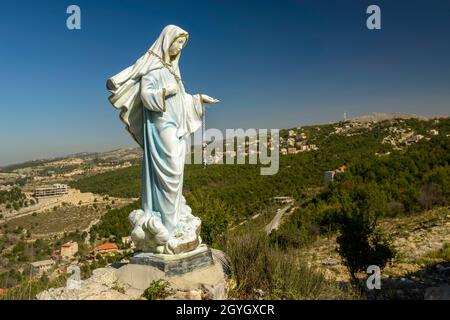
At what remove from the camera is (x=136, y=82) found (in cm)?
530

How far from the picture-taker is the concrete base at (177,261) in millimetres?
4871

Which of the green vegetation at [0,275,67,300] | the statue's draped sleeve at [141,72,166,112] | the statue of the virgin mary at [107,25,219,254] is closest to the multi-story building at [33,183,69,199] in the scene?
the green vegetation at [0,275,67,300]

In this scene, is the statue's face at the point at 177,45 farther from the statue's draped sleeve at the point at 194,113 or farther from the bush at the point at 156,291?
the bush at the point at 156,291

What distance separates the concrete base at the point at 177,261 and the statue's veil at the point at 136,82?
1587 mm

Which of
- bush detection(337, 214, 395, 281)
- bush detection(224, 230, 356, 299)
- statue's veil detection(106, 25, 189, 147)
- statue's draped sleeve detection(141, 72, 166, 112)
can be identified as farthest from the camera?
bush detection(337, 214, 395, 281)

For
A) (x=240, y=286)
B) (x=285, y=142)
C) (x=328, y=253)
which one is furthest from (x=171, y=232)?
(x=285, y=142)

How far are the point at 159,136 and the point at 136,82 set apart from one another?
803 mm

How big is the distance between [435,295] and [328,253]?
6616 mm

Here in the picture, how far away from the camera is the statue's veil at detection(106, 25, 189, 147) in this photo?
17.1 ft

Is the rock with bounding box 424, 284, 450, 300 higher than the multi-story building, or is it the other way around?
the rock with bounding box 424, 284, 450, 300

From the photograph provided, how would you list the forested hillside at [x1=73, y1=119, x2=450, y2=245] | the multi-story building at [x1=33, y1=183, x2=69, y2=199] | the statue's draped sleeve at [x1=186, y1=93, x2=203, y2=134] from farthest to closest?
the multi-story building at [x1=33, y1=183, x2=69, y2=199], the forested hillside at [x1=73, y1=119, x2=450, y2=245], the statue's draped sleeve at [x1=186, y1=93, x2=203, y2=134]

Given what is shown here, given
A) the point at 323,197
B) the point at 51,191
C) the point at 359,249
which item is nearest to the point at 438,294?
the point at 359,249

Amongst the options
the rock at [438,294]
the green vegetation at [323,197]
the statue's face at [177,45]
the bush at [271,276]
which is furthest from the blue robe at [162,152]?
the rock at [438,294]

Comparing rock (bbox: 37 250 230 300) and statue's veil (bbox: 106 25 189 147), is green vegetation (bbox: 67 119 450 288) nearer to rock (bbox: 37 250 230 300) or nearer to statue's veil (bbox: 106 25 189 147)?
rock (bbox: 37 250 230 300)
